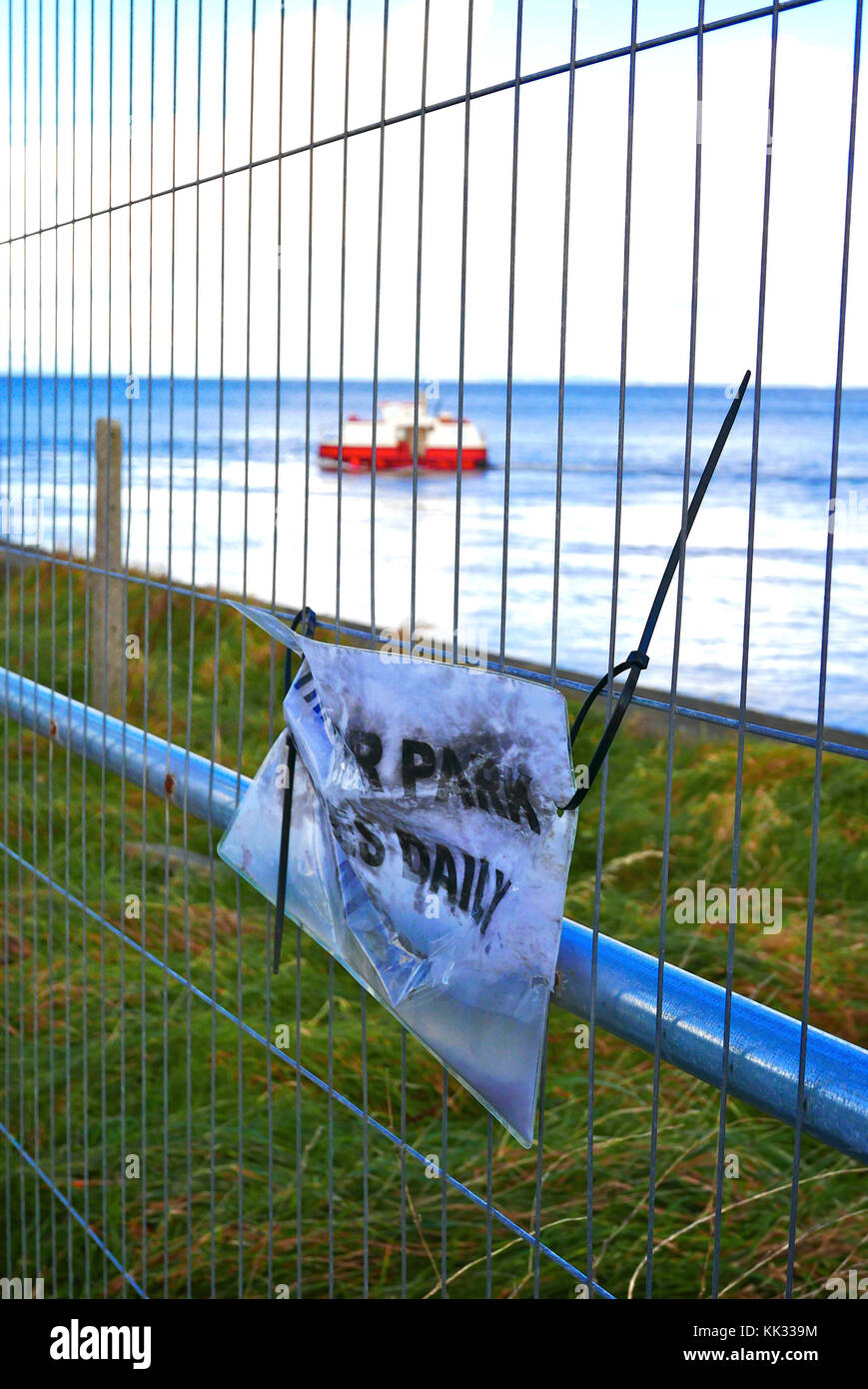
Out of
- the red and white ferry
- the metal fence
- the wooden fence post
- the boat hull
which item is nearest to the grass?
the metal fence

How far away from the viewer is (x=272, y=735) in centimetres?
170

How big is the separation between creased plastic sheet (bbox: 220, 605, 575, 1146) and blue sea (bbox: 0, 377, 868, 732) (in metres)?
0.10

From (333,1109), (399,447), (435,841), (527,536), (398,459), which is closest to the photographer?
(435,841)

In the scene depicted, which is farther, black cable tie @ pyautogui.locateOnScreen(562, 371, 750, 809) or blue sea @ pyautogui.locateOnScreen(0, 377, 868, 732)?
blue sea @ pyautogui.locateOnScreen(0, 377, 868, 732)

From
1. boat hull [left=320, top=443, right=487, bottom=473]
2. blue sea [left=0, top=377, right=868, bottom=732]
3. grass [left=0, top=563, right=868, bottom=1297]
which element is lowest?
grass [left=0, top=563, right=868, bottom=1297]

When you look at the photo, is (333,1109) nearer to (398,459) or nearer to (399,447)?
(399,447)

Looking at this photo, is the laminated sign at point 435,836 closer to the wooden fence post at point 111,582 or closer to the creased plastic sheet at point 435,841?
the creased plastic sheet at point 435,841

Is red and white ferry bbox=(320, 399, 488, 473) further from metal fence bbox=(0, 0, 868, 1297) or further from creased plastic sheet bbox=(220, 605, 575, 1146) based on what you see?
creased plastic sheet bbox=(220, 605, 575, 1146)

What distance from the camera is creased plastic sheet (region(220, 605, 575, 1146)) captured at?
128 cm

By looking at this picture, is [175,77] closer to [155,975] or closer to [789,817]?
[155,975]

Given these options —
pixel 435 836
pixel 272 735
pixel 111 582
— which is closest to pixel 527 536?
pixel 111 582

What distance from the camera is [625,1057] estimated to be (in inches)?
130

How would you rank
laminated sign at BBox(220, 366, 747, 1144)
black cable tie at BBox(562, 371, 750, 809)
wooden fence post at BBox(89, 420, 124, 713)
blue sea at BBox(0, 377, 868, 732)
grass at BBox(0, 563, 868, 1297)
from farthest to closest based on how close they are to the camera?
wooden fence post at BBox(89, 420, 124, 713)
grass at BBox(0, 563, 868, 1297)
blue sea at BBox(0, 377, 868, 732)
laminated sign at BBox(220, 366, 747, 1144)
black cable tie at BBox(562, 371, 750, 809)

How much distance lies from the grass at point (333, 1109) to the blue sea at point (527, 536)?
28cm
